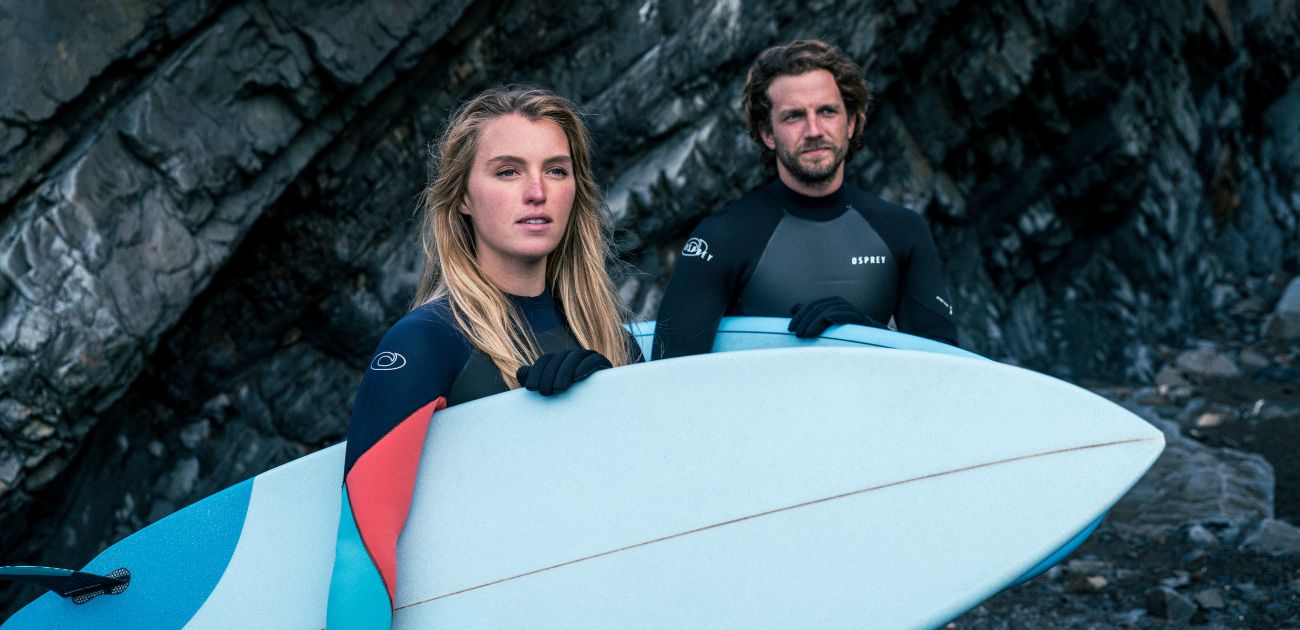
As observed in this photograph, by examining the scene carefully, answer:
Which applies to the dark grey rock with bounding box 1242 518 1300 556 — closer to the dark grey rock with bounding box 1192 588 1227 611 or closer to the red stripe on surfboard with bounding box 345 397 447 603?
the dark grey rock with bounding box 1192 588 1227 611

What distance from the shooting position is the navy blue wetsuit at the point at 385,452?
5.24 feet

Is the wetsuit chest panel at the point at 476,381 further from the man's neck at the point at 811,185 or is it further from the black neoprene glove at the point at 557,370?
the man's neck at the point at 811,185

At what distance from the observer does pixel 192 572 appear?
2178mm

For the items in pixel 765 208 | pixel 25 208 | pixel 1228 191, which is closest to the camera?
pixel 765 208

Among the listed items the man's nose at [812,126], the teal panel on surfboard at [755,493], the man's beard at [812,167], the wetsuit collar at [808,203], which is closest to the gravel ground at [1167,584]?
A: the wetsuit collar at [808,203]

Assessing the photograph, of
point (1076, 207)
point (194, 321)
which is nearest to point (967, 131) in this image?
point (1076, 207)

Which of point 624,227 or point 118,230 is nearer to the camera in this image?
point 118,230

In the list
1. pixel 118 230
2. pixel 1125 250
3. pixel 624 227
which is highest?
pixel 118 230

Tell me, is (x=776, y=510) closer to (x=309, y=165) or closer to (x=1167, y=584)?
(x=1167, y=584)

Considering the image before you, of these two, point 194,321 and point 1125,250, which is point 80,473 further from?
point 1125,250

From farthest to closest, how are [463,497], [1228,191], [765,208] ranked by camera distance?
[1228,191] → [765,208] → [463,497]

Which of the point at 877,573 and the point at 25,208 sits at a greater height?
the point at 25,208

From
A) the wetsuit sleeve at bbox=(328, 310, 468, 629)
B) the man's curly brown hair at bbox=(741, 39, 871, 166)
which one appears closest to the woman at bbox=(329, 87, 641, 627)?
the wetsuit sleeve at bbox=(328, 310, 468, 629)

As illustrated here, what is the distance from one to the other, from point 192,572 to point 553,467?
2.89 feet
